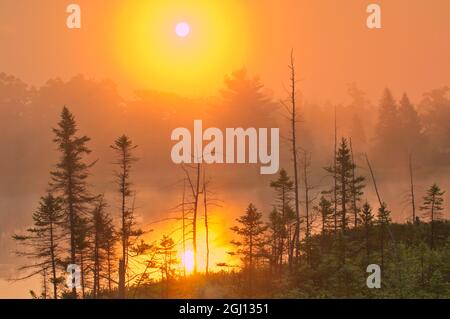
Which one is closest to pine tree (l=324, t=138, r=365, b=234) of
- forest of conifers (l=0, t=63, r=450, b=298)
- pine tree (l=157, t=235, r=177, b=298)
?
forest of conifers (l=0, t=63, r=450, b=298)

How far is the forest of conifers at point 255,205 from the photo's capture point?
30344mm

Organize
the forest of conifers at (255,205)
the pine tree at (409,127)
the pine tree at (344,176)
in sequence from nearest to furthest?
1. the forest of conifers at (255,205)
2. the pine tree at (344,176)
3. the pine tree at (409,127)

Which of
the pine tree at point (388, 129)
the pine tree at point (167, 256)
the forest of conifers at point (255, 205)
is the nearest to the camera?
the pine tree at point (167, 256)

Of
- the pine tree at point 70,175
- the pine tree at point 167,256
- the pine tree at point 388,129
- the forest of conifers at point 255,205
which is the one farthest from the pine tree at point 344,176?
the pine tree at point 388,129

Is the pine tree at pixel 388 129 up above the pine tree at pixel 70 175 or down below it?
above

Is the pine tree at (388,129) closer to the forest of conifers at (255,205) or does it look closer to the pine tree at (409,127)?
the forest of conifers at (255,205)

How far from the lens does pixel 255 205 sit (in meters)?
74.6

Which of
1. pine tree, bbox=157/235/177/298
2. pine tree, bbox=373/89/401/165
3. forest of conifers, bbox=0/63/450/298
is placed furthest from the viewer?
pine tree, bbox=373/89/401/165

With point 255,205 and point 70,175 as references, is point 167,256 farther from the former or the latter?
point 255,205

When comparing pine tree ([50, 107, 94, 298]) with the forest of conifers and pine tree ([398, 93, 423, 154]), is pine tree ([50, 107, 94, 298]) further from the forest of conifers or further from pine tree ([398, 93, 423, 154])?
pine tree ([398, 93, 423, 154])

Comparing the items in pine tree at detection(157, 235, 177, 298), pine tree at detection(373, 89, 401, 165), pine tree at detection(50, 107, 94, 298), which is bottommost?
pine tree at detection(157, 235, 177, 298)

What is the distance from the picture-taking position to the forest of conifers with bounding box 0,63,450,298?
99.6 ft
